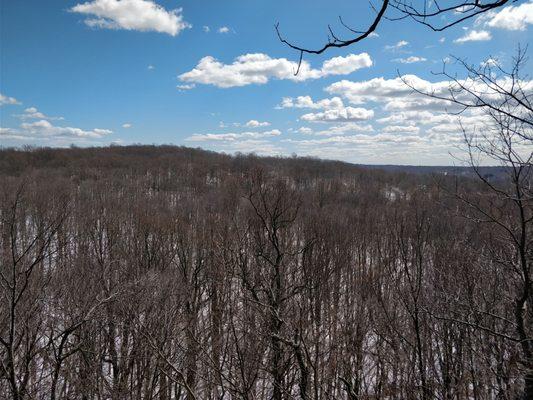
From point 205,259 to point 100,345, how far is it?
10.4 metres

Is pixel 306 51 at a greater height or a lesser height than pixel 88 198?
greater

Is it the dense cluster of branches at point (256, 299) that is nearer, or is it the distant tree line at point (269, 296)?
the distant tree line at point (269, 296)

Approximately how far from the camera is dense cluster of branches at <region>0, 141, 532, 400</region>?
802 centimetres

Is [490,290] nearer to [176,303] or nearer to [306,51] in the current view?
[176,303]

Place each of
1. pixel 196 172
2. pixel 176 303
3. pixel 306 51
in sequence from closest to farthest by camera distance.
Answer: pixel 306 51 < pixel 176 303 < pixel 196 172

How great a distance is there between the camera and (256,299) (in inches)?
377

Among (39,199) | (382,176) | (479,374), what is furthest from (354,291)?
(382,176)

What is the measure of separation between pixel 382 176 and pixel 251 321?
88767mm

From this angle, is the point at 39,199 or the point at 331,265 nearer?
the point at 331,265

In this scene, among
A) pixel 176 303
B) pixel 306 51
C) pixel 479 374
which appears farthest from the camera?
pixel 176 303

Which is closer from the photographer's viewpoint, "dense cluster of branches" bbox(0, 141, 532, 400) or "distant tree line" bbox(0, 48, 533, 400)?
"distant tree line" bbox(0, 48, 533, 400)

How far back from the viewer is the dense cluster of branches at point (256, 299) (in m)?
8.02

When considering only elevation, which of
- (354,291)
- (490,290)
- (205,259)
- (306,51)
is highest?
(306,51)

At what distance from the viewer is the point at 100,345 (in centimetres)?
1437
